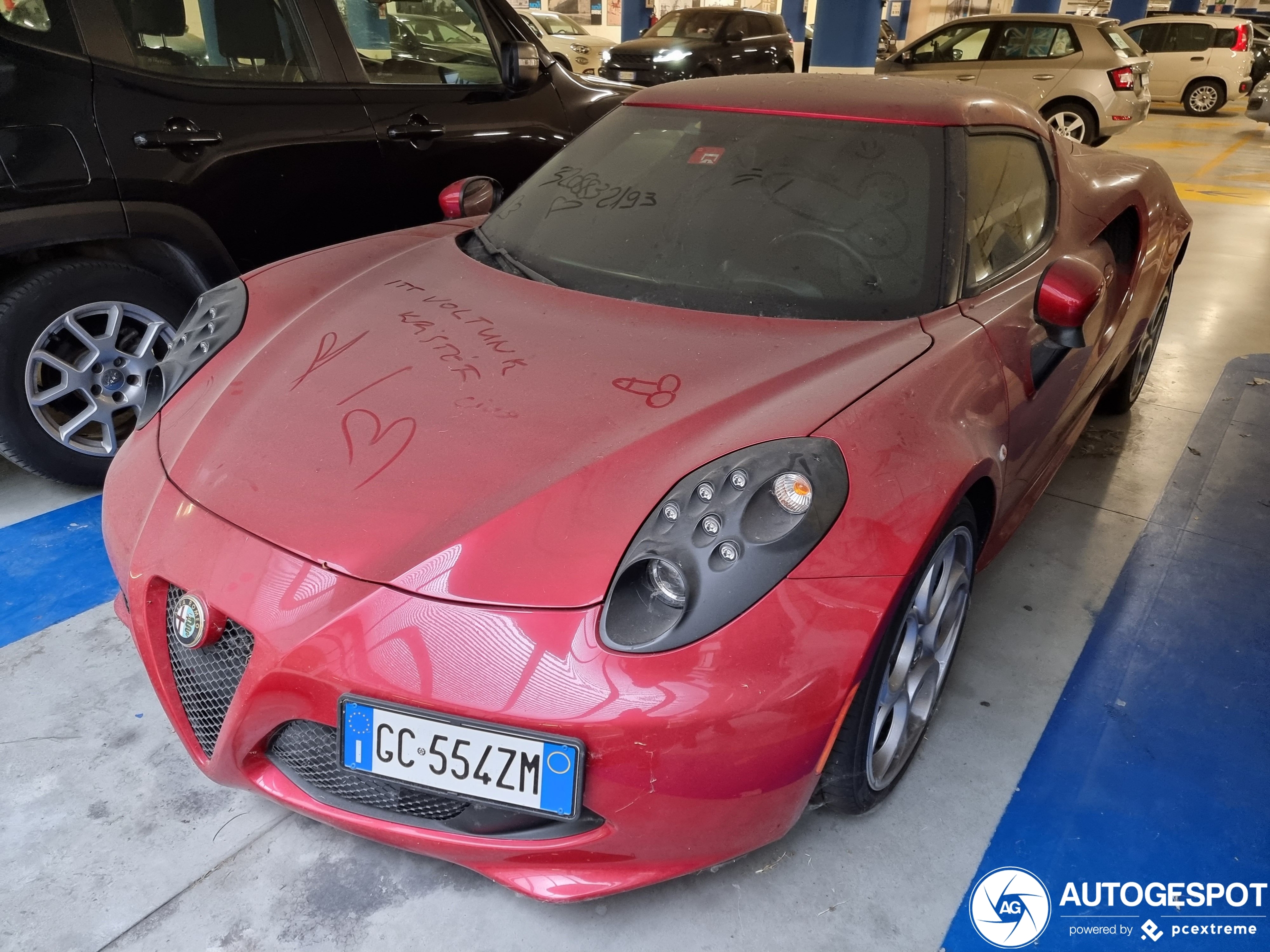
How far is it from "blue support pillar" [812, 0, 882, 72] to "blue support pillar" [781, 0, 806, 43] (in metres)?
5.73

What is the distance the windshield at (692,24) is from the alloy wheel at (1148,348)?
10041 mm

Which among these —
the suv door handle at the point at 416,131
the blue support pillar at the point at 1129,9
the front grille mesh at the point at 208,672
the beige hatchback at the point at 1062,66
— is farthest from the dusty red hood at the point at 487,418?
the blue support pillar at the point at 1129,9

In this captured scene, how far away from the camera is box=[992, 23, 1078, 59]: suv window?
9359 millimetres

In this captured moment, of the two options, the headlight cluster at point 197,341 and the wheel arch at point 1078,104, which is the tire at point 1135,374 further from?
the wheel arch at point 1078,104

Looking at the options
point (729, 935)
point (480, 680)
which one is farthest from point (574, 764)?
point (729, 935)

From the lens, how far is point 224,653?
1.43 metres

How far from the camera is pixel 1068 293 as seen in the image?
6.16ft

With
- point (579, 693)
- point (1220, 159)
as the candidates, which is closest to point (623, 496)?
point (579, 693)

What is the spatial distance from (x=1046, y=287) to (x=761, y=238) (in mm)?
570

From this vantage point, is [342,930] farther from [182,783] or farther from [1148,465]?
[1148,465]

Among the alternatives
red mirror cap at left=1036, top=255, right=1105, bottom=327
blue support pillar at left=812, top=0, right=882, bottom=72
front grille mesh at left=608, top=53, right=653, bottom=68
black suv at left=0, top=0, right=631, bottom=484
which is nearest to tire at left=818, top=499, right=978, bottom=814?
red mirror cap at left=1036, top=255, right=1105, bottom=327

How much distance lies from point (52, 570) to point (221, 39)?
5.29ft

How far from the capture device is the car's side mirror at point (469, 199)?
269 centimetres

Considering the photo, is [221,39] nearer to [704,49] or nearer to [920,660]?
[920,660]
